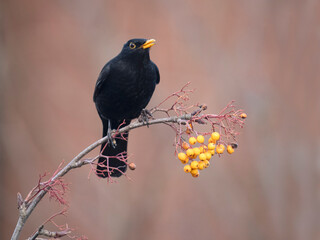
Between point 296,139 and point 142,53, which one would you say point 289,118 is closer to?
point 296,139

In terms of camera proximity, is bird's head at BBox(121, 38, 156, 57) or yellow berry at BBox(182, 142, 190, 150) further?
bird's head at BBox(121, 38, 156, 57)

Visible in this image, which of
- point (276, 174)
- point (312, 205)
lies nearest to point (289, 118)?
point (276, 174)

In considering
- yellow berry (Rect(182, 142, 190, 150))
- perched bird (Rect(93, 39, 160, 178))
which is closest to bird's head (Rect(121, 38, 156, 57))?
perched bird (Rect(93, 39, 160, 178))

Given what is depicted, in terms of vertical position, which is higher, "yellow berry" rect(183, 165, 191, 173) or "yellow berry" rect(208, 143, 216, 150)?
"yellow berry" rect(208, 143, 216, 150)

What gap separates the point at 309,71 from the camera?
18.1ft

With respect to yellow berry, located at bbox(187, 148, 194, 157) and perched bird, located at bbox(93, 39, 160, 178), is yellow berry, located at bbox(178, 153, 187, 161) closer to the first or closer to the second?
yellow berry, located at bbox(187, 148, 194, 157)

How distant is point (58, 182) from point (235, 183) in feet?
14.2

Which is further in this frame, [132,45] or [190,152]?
[132,45]

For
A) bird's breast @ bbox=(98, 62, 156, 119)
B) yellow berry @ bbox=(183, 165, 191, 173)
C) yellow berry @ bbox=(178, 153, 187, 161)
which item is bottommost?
yellow berry @ bbox=(183, 165, 191, 173)

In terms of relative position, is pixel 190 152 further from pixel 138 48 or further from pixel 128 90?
pixel 138 48

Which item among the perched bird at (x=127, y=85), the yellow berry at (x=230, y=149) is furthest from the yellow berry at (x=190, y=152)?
Answer: the perched bird at (x=127, y=85)

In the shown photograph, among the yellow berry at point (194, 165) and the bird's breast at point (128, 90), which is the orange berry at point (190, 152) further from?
the bird's breast at point (128, 90)

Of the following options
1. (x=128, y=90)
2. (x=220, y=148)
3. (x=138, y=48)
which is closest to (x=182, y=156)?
(x=220, y=148)

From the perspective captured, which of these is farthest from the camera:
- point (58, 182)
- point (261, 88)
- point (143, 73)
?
point (261, 88)
